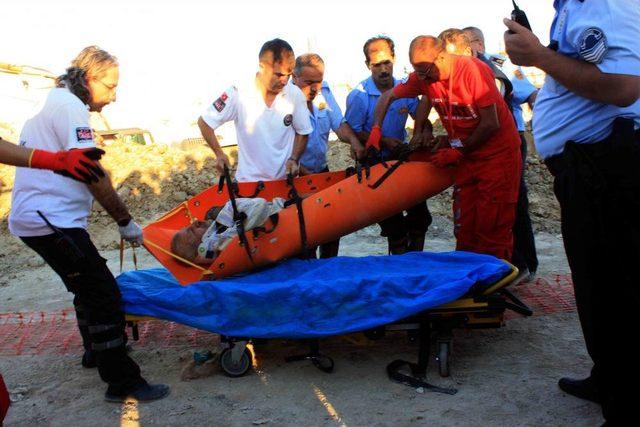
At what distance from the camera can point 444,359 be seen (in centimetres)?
318

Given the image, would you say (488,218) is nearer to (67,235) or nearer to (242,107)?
(242,107)

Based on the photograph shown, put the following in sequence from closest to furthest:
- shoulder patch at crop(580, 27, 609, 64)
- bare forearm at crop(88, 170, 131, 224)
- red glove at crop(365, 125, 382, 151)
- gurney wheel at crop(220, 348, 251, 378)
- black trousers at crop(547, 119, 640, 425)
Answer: shoulder patch at crop(580, 27, 609, 64) → black trousers at crop(547, 119, 640, 425) → bare forearm at crop(88, 170, 131, 224) → gurney wheel at crop(220, 348, 251, 378) → red glove at crop(365, 125, 382, 151)

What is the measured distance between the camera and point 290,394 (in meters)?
3.14

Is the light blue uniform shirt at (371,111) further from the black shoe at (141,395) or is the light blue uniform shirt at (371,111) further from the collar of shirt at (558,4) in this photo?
the black shoe at (141,395)

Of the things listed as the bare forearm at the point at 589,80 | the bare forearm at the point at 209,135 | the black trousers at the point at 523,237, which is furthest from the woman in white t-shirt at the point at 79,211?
the black trousers at the point at 523,237

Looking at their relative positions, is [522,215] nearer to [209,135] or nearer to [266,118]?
[266,118]

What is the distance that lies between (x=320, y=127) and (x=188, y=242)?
1.75m

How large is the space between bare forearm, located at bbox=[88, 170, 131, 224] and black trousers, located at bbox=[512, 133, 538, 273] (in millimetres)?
3040

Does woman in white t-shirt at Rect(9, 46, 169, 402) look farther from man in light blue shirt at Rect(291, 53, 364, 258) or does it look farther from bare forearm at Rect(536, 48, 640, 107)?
bare forearm at Rect(536, 48, 640, 107)

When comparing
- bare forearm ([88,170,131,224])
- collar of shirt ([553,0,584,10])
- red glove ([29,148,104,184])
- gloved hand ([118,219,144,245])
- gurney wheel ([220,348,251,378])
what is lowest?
gurney wheel ([220,348,251,378])

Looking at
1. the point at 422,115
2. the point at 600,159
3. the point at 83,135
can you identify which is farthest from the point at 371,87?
the point at 600,159

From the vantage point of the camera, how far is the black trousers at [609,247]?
2141 mm

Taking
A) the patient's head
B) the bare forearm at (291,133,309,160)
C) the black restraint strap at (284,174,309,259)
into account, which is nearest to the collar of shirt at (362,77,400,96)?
the bare forearm at (291,133,309,160)

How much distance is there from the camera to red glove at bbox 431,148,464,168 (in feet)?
12.2
